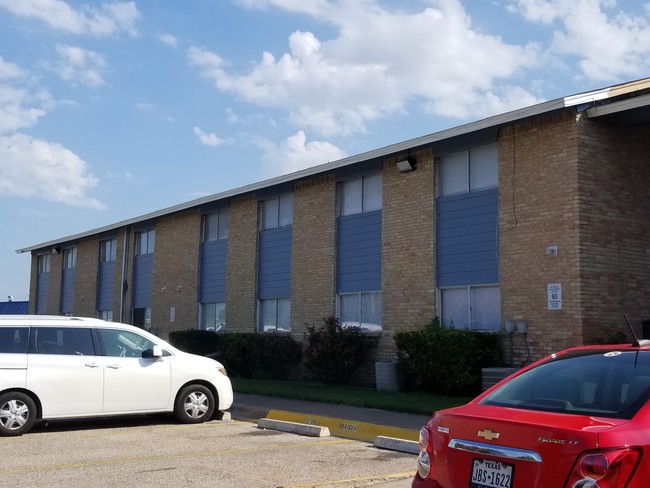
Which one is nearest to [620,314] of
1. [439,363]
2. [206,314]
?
[439,363]

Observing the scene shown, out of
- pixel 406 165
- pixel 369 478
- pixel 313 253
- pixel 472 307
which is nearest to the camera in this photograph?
pixel 369 478

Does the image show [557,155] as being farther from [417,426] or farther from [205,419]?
[205,419]

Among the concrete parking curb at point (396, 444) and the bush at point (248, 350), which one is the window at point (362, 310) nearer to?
the bush at point (248, 350)

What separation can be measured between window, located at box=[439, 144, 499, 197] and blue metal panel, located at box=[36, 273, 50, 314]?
26.2 meters

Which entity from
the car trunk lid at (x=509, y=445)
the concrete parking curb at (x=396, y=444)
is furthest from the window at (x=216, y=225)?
the car trunk lid at (x=509, y=445)

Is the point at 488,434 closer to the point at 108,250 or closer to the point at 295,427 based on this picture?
the point at 295,427

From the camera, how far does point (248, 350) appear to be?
21781 millimetres

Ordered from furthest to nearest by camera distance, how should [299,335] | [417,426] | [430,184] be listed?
1. [299,335]
2. [430,184]
3. [417,426]

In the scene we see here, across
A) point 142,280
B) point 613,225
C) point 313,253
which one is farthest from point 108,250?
point 613,225

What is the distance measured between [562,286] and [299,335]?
337 inches

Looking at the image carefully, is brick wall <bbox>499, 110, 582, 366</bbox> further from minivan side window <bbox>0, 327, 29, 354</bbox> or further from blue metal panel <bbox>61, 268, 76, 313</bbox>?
blue metal panel <bbox>61, 268, 76, 313</bbox>

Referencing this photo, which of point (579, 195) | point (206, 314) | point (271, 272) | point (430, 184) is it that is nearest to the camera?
point (579, 195)

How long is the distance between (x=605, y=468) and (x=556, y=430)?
34 centimetres

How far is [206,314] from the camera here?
84.0 feet
